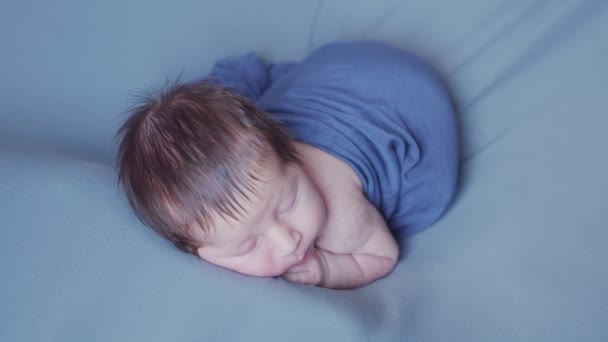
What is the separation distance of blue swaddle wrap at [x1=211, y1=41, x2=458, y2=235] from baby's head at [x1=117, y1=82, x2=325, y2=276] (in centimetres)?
17

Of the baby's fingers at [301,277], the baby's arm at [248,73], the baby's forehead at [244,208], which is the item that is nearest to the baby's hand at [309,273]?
the baby's fingers at [301,277]

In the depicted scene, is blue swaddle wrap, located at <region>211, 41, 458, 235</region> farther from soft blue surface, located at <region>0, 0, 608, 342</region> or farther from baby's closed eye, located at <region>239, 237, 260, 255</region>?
baby's closed eye, located at <region>239, 237, 260, 255</region>

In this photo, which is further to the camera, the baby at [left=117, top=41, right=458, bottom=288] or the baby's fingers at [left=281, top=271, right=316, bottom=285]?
the baby's fingers at [left=281, top=271, right=316, bottom=285]

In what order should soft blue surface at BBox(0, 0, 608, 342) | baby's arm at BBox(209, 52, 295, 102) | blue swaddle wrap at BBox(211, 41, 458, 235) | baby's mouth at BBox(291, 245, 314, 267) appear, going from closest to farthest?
soft blue surface at BBox(0, 0, 608, 342) → baby's mouth at BBox(291, 245, 314, 267) → blue swaddle wrap at BBox(211, 41, 458, 235) → baby's arm at BBox(209, 52, 295, 102)

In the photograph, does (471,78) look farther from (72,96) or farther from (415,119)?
(72,96)

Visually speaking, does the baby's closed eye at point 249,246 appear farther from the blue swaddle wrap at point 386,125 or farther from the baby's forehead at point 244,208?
the blue swaddle wrap at point 386,125

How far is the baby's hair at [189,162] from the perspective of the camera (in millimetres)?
640

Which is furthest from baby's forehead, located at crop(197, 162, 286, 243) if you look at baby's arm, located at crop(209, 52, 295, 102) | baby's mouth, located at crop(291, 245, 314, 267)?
baby's arm, located at crop(209, 52, 295, 102)

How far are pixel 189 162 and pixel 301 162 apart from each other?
19cm

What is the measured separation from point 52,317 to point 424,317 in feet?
1.44

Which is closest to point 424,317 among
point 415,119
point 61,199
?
point 415,119

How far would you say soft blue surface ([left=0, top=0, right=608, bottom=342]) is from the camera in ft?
1.94

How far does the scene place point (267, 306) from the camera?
0.61m

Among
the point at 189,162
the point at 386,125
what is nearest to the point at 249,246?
the point at 189,162
